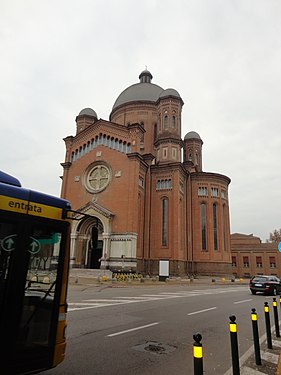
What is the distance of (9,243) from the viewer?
361 centimetres

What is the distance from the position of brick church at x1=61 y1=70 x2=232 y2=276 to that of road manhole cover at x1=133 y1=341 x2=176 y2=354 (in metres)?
22.9

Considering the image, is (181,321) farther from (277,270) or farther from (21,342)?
(277,270)

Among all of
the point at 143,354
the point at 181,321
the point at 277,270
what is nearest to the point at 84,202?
the point at 181,321

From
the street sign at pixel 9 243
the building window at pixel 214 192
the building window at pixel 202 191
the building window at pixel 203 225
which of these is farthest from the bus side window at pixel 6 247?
the building window at pixel 214 192

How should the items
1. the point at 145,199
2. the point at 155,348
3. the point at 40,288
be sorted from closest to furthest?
the point at 40,288
the point at 155,348
the point at 145,199

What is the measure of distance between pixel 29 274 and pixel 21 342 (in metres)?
0.79

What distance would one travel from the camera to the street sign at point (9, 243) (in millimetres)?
3561

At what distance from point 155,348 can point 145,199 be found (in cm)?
2865

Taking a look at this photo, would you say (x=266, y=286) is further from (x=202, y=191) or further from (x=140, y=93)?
(x=140, y=93)

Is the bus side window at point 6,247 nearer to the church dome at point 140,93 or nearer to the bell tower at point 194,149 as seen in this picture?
the church dome at point 140,93

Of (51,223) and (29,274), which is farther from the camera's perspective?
(51,223)

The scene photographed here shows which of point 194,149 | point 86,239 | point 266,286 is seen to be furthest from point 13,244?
point 194,149

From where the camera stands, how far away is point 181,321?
346 inches

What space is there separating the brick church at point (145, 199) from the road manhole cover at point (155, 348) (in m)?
22.9
